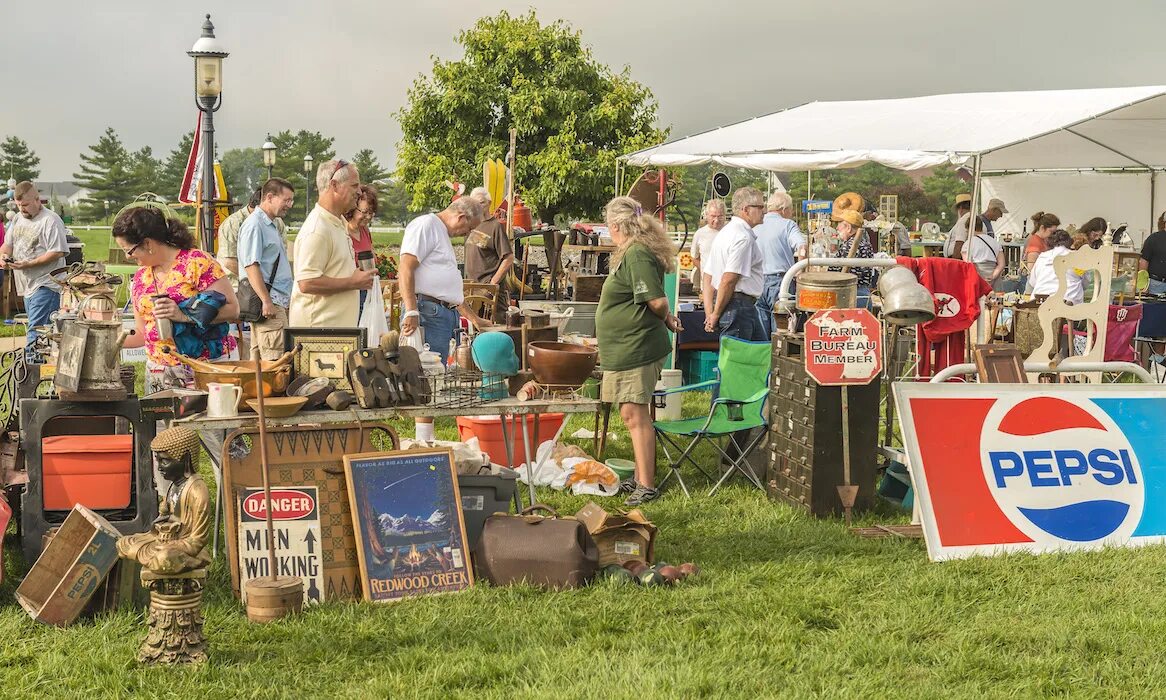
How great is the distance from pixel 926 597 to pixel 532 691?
6.24 feet

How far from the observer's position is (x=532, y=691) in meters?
3.66

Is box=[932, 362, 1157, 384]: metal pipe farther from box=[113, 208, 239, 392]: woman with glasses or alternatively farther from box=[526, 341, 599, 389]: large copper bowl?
box=[113, 208, 239, 392]: woman with glasses

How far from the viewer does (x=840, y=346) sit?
5906 millimetres

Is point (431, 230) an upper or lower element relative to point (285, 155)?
lower

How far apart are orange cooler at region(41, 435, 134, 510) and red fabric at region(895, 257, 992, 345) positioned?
4.37m

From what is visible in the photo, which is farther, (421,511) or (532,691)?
(421,511)

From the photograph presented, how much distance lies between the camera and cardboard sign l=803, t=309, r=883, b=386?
19.3 feet

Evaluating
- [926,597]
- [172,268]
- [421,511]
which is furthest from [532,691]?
[172,268]

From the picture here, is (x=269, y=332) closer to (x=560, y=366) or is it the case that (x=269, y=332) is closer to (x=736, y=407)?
(x=560, y=366)

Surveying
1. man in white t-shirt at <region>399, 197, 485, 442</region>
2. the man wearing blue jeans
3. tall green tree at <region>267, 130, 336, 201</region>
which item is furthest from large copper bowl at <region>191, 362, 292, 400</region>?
tall green tree at <region>267, 130, 336, 201</region>

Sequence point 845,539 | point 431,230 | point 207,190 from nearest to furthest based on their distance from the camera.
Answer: point 845,539, point 431,230, point 207,190

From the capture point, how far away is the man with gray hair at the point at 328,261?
18.5ft

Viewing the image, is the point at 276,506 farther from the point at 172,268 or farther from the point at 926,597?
the point at 926,597

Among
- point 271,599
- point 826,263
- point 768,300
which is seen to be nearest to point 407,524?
point 271,599
